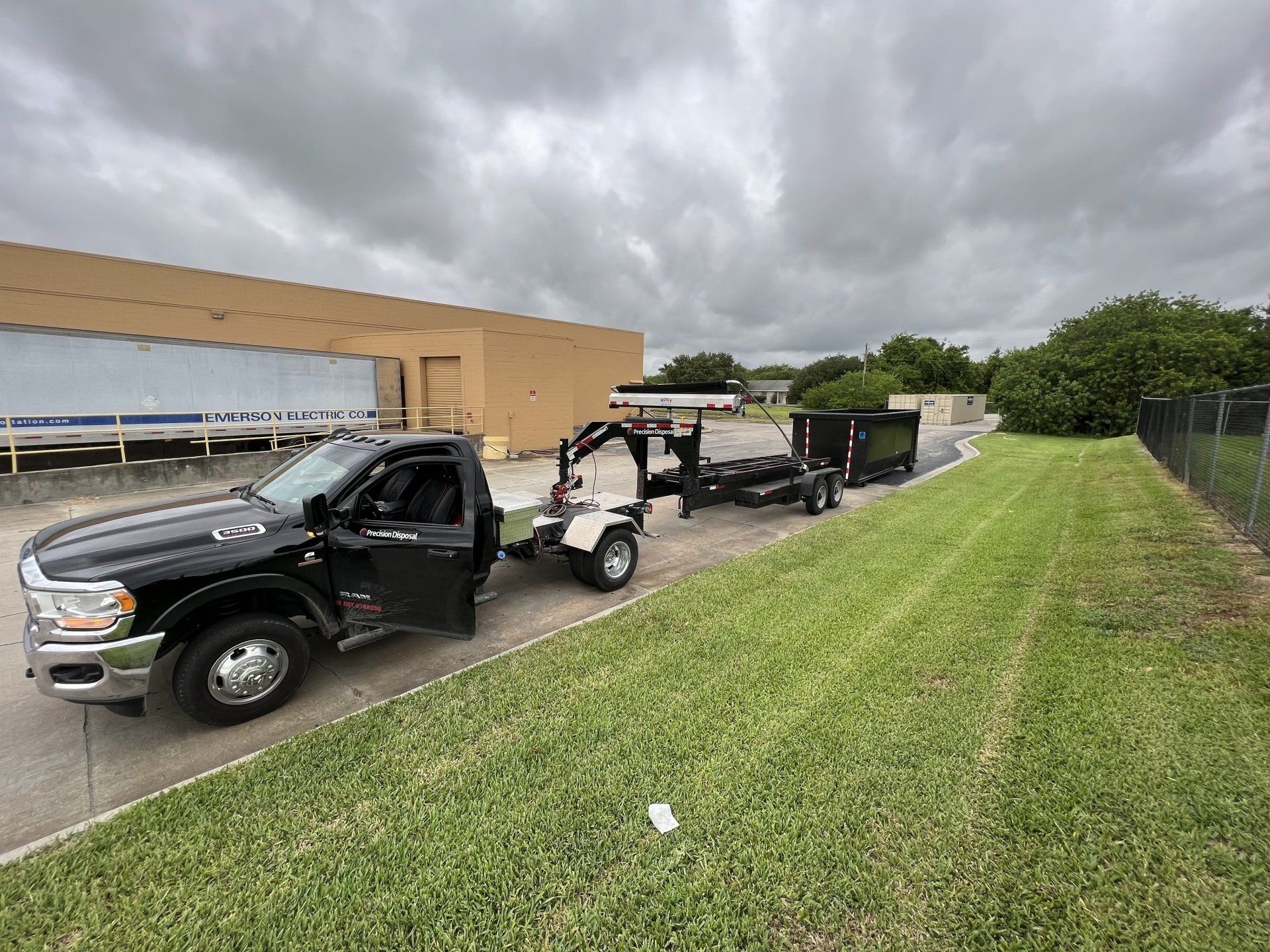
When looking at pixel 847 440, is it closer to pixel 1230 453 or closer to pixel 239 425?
pixel 1230 453

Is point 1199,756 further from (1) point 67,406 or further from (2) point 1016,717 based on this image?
(1) point 67,406

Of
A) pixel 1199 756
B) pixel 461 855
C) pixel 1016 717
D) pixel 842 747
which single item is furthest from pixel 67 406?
pixel 1199 756

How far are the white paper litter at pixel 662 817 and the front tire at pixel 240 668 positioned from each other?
269 cm

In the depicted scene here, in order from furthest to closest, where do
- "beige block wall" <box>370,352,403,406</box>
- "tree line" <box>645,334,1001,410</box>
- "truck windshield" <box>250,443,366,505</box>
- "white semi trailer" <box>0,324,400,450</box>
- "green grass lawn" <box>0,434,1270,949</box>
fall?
1. "tree line" <box>645,334,1001,410</box>
2. "beige block wall" <box>370,352,403,406</box>
3. "white semi trailer" <box>0,324,400,450</box>
4. "truck windshield" <box>250,443,366,505</box>
5. "green grass lawn" <box>0,434,1270,949</box>

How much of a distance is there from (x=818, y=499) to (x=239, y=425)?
55.8 ft

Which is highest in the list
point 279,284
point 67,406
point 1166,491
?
point 279,284

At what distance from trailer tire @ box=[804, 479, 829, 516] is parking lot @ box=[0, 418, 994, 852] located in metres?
1.97

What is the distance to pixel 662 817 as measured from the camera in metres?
2.73

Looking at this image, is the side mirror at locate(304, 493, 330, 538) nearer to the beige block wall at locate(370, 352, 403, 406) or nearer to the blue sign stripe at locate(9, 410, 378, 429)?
the blue sign stripe at locate(9, 410, 378, 429)

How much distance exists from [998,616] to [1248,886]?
3110mm

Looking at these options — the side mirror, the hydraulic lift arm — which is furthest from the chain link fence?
the side mirror

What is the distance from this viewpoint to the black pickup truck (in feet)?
10.4

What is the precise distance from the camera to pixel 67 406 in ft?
43.7

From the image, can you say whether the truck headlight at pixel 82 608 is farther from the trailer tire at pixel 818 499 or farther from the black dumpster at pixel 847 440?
the black dumpster at pixel 847 440
